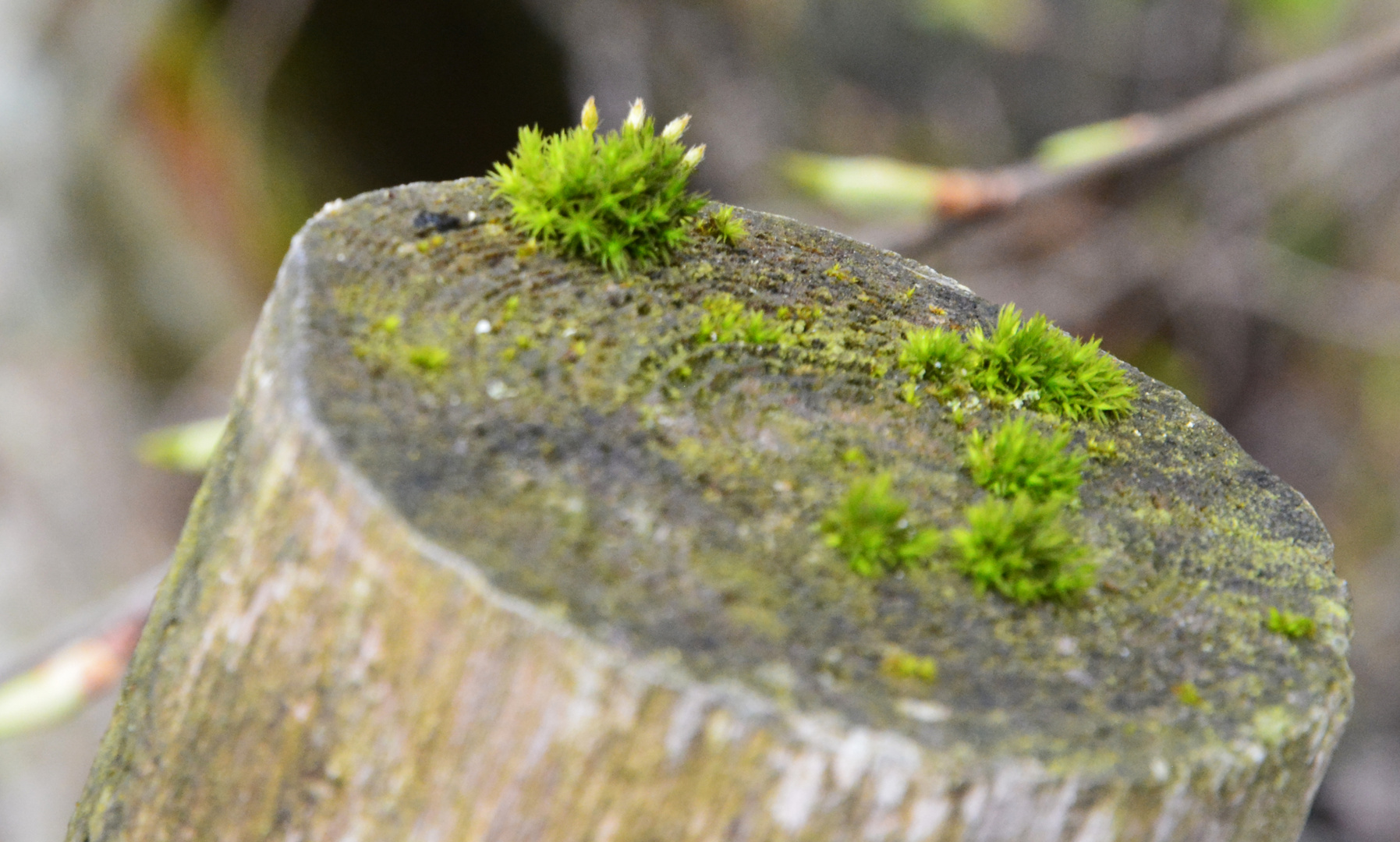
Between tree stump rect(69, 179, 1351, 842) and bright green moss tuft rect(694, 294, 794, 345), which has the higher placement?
A: bright green moss tuft rect(694, 294, 794, 345)

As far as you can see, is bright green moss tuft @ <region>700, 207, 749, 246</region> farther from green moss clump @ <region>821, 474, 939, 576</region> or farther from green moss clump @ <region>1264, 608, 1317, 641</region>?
green moss clump @ <region>1264, 608, 1317, 641</region>

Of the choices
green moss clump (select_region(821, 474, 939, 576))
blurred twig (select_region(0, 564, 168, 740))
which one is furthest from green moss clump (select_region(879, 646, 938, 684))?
blurred twig (select_region(0, 564, 168, 740))

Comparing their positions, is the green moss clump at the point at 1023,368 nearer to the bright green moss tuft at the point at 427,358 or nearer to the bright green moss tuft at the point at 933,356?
the bright green moss tuft at the point at 933,356

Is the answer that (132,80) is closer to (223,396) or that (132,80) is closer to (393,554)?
(223,396)

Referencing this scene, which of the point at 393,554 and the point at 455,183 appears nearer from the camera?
the point at 393,554

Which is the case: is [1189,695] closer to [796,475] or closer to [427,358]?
[796,475]

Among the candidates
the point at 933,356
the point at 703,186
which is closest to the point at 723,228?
the point at 933,356

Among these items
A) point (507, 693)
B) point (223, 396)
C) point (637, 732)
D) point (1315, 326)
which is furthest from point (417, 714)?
point (1315, 326)
